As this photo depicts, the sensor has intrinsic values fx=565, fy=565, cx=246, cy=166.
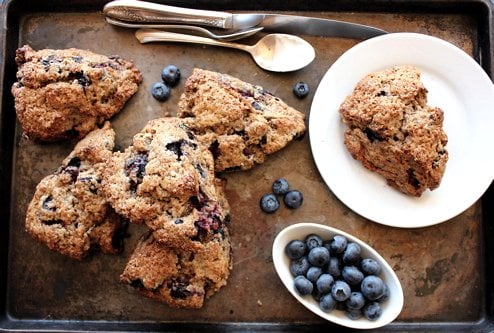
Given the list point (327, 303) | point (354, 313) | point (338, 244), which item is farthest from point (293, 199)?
point (354, 313)

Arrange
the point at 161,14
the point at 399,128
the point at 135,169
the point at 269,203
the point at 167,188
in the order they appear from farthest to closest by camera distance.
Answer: the point at 161,14 < the point at 269,203 < the point at 399,128 < the point at 135,169 < the point at 167,188

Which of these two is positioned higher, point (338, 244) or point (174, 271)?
point (338, 244)

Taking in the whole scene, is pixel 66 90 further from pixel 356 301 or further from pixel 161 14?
pixel 356 301

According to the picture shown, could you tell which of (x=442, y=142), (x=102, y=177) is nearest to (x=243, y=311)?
(x=102, y=177)

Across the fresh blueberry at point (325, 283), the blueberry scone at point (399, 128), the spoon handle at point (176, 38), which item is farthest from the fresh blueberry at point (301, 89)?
the fresh blueberry at point (325, 283)

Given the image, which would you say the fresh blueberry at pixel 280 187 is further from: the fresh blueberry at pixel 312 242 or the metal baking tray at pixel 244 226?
the fresh blueberry at pixel 312 242

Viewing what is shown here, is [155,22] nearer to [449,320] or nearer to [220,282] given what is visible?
[220,282]

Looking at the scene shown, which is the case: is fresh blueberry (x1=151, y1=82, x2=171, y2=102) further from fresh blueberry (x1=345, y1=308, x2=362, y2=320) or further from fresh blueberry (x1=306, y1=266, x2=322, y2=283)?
fresh blueberry (x1=345, y1=308, x2=362, y2=320)
